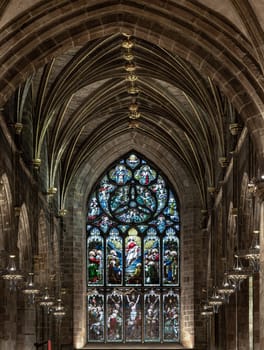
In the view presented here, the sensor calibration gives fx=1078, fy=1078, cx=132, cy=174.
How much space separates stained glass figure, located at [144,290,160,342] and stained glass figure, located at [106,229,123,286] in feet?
4.92

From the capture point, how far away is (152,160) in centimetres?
4916

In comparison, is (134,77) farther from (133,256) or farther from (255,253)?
(255,253)

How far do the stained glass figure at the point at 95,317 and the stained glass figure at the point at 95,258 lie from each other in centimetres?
64

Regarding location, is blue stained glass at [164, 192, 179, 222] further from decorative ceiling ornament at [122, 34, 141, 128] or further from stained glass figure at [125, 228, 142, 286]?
decorative ceiling ornament at [122, 34, 141, 128]

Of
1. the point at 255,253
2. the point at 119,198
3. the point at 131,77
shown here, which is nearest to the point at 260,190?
the point at 255,253

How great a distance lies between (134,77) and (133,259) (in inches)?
466

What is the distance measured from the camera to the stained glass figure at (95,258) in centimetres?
4841

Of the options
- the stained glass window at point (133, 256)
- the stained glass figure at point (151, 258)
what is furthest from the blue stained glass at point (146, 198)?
the stained glass figure at point (151, 258)

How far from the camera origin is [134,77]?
39.9 meters

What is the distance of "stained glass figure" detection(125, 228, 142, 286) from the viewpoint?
48781 mm

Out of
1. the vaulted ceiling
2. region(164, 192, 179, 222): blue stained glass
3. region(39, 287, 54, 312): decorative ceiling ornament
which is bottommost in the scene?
region(39, 287, 54, 312): decorative ceiling ornament

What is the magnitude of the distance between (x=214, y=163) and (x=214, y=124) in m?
5.17

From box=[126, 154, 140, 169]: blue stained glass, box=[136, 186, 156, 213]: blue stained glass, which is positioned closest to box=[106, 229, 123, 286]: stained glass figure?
box=[136, 186, 156, 213]: blue stained glass

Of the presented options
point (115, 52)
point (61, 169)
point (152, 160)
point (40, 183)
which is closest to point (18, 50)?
point (115, 52)
